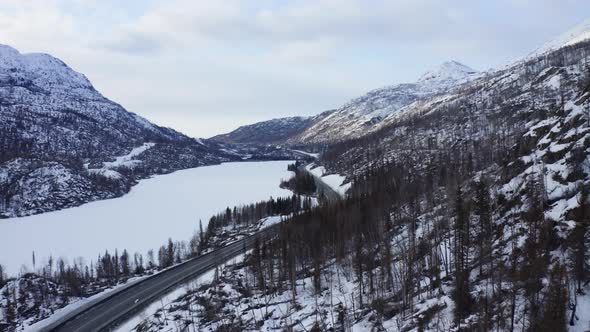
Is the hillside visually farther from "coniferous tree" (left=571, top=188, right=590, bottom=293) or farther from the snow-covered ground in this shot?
the snow-covered ground

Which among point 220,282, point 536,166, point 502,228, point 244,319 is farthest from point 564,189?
point 220,282

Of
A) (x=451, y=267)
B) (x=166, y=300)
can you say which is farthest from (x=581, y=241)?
(x=166, y=300)

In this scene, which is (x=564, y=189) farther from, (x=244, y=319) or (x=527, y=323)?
(x=244, y=319)

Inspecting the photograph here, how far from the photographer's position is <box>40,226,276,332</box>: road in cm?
6862

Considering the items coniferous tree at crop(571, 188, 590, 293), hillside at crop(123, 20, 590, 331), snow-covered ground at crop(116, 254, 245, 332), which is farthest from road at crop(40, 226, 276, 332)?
coniferous tree at crop(571, 188, 590, 293)

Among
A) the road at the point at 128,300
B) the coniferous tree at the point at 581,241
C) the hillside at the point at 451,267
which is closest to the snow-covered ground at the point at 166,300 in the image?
→ the road at the point at 128,300

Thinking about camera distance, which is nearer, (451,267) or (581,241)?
(581,241)

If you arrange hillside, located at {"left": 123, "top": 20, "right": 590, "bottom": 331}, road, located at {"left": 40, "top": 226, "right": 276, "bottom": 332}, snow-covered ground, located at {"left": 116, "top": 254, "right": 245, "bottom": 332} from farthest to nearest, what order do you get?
1. road, located at {"left": 40, "top": 226, "right": 276, "bottom": 332}
2. snow-covered ground, located at {"left": 116, "top": 254, "right": 245, "bottom": 332}
3. hillside, located at {"left": 123, "top": 20, "right": 590, "bottom": 331}

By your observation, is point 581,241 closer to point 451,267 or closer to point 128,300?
point 451,267

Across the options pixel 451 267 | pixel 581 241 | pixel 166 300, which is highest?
pixel 581 241

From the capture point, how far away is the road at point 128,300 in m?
68.6

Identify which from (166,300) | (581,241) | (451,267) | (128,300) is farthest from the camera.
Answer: (128,300)

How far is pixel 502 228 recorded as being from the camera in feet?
198

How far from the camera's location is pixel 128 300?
253ft
